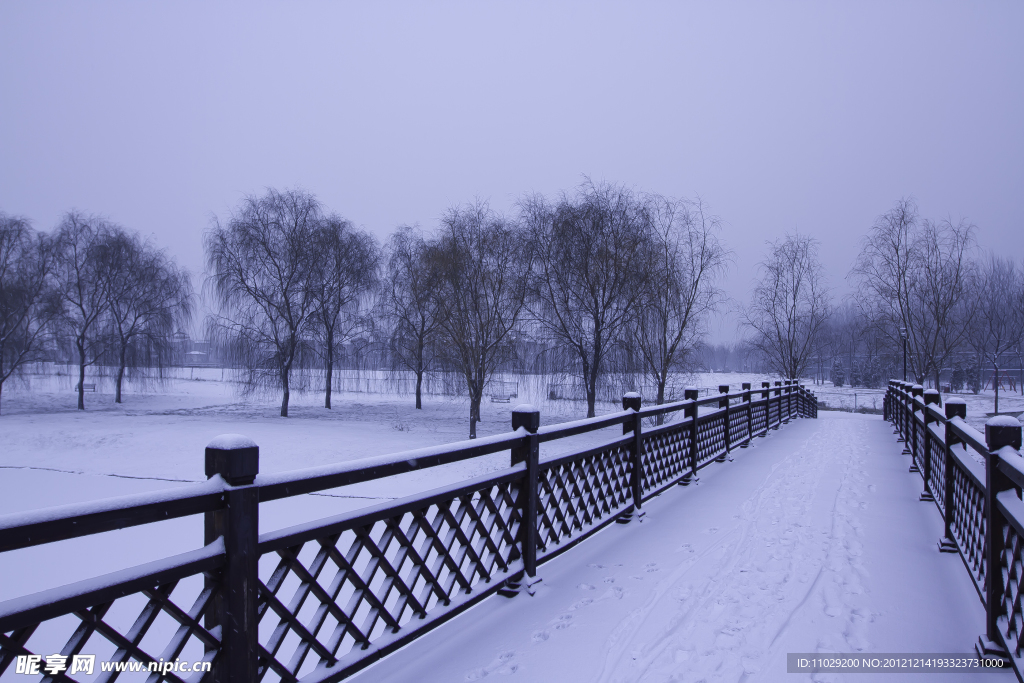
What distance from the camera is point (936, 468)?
5.85 meters

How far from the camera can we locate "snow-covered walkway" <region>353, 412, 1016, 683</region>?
273 centimetres

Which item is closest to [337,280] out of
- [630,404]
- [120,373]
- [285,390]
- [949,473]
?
[285,390]

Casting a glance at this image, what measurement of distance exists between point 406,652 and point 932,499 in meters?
6.03

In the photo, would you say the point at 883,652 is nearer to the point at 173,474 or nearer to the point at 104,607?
the point at 104,607

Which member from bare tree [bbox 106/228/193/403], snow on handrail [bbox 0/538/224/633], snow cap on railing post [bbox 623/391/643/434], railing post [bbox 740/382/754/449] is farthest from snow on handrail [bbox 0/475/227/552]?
bare tree [bbox 106/228/193/403]

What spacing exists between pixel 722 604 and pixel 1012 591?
4.48ft

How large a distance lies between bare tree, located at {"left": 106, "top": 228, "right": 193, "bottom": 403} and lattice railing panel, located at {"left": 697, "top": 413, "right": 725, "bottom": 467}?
27.6 m

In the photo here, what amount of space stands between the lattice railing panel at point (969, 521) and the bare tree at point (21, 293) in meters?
30.6

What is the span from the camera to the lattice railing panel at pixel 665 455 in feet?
19.0

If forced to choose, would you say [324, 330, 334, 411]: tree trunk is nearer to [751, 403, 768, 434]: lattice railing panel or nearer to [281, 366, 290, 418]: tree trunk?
[281, 366, 290, 418]: tree trunk

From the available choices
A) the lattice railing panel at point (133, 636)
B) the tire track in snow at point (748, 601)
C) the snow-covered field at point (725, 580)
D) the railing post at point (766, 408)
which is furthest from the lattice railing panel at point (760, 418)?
the lattice railing panel at point (133, 636)

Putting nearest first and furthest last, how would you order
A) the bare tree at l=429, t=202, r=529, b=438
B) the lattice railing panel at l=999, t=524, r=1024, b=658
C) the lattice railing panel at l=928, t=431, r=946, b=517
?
the lattice railing panel at l=999, t=524, r=1024, b=658 → the lattice railing panel at l=928, t=431, r=946, b=517 → the bare tree at l=429, t=202, r=529, b=438

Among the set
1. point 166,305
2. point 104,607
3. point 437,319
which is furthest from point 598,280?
point 166,305

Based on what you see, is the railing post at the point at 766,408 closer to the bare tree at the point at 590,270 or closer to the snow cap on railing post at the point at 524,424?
the bare tree at the point at 590,270
